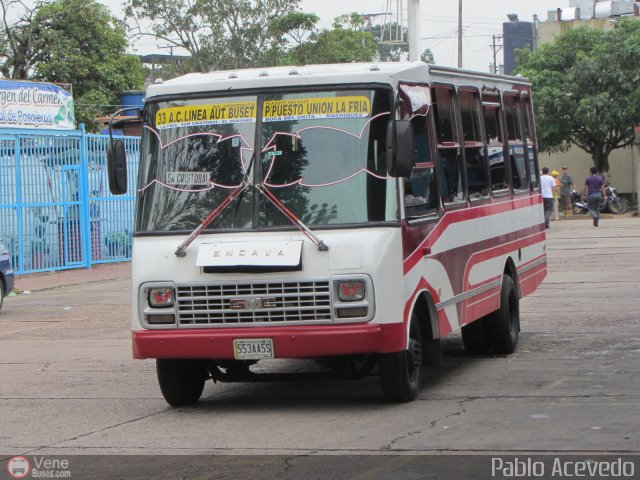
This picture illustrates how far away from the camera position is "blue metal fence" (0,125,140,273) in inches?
964

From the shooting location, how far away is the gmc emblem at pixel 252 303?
8953mm

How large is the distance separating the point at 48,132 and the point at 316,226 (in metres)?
18.4

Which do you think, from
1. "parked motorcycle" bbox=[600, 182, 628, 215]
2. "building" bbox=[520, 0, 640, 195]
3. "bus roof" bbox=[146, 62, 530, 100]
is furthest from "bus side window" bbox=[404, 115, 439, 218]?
"building" bbox=[520, 0, 640, 195]

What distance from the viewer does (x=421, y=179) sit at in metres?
9.77

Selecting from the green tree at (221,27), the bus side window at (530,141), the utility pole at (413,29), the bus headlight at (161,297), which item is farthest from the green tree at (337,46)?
the bus headlight at (161,297)

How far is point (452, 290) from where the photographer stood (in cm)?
1046

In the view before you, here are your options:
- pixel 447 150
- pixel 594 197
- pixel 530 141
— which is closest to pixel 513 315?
pixel 530 141

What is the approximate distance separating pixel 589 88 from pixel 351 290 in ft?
152

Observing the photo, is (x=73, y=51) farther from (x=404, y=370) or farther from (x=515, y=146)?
(x=404, y=370)

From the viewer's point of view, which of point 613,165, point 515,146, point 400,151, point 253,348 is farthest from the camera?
point 613,165

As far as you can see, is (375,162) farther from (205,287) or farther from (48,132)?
(48,132)

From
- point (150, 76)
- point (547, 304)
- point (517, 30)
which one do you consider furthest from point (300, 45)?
point (547, 304)

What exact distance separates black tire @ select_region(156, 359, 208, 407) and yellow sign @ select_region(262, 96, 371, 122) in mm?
2107

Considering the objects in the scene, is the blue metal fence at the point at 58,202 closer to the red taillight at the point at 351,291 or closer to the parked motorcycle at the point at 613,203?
the red taillight at the point at 351,291
